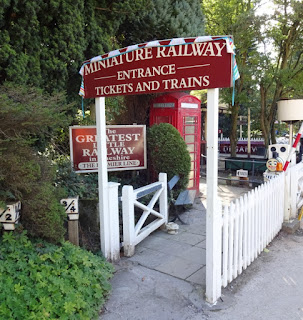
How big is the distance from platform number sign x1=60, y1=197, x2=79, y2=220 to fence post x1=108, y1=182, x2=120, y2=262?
0.47 meters

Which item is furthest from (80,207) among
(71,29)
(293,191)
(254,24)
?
(254,24)

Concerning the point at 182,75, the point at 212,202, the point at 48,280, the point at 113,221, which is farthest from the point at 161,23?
the point at 48,280

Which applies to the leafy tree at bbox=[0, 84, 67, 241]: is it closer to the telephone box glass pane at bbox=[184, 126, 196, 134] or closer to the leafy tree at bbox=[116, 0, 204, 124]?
the leafy tree at bbox=[116, 0, 204, 124]

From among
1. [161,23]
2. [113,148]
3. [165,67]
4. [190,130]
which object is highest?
[161,23]

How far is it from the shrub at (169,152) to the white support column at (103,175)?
8.66 feet

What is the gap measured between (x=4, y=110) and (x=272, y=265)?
158 inches

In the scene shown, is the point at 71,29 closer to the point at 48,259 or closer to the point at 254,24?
the point at 48,259

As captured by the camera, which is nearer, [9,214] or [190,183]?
[9,214]

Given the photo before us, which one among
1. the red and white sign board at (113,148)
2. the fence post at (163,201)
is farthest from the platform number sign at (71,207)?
the fence post at (163,201)

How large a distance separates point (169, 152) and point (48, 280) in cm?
406

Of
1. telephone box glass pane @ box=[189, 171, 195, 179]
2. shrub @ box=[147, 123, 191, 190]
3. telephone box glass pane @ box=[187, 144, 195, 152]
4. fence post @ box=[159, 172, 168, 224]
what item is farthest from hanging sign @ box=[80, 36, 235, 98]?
telephone box glass pane @ box=[189, 171, 195, 179]

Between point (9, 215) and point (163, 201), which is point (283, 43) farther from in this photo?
point (9, 215)

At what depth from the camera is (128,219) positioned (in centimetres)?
460

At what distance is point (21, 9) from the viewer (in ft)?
15.0
